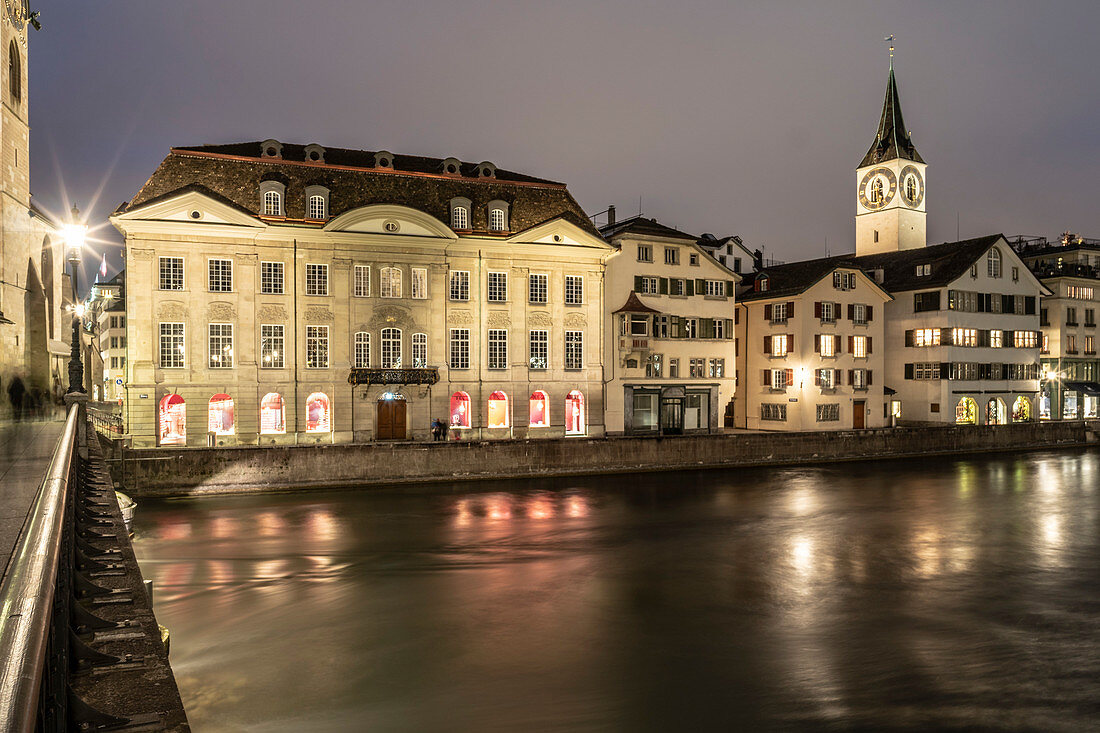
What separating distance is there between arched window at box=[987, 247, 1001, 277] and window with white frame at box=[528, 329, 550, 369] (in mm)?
34327

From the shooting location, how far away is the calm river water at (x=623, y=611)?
14.0 meters

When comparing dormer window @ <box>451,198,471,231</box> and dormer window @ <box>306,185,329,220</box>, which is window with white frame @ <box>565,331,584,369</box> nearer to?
dormer window @ <box>451,198,471,231</box>

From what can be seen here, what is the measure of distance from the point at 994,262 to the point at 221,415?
51.9 m

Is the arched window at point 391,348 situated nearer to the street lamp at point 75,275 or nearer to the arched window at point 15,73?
the street lamp at point 75,275

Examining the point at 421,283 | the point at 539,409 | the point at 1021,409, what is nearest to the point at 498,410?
the point at 539,409

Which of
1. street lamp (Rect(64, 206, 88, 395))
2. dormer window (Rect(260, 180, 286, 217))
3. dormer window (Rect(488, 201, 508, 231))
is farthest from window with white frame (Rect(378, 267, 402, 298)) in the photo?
street lamp (Rect(64, 206, 88, 395))

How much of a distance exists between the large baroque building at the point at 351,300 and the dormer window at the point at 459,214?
4.7 inches

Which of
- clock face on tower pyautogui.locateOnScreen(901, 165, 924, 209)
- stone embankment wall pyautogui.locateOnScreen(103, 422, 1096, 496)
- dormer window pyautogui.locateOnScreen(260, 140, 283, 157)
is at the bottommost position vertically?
stone embankment wall pyautogui.locateOnScreen(103, 422, 1096, 496)

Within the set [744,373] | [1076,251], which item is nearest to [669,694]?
[744,373]

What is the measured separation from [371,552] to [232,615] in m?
6.35

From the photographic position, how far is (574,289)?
4394 cm

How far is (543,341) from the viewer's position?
43.1 metres

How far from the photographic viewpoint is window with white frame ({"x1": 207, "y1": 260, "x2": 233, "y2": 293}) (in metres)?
37.2

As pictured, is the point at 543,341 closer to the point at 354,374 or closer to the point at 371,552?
the point at 354,374
